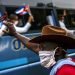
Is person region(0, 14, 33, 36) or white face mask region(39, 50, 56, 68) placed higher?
white face mask region(39, 50, 56, 68)

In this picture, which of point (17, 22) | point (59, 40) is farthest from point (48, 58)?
point (17, 22)

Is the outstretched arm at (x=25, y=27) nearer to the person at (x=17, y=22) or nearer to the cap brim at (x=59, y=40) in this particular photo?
the person at (x=17, y=22)

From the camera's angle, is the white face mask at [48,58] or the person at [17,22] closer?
the white face mask at [48,58]

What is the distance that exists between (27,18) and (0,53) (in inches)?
43.5

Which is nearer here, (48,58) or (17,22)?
(48,58)

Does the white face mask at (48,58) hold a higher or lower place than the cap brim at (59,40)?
lower

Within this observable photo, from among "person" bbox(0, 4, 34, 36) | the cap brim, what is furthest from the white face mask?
"person" bbox(0, 4, 34, 36)

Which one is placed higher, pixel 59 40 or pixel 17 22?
pixel 59 40

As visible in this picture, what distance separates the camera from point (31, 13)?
5.72 metres

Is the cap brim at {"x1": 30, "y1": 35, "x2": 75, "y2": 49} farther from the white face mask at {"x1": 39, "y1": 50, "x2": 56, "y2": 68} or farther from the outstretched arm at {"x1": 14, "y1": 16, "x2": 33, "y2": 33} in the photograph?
the outstretched arm at {"x1": 14, "y1": 16, "x2": 33, "y2": 33}

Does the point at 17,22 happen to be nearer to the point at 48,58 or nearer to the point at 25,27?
the point at 25,27

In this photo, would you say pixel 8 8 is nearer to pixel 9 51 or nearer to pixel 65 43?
pixel 9 51

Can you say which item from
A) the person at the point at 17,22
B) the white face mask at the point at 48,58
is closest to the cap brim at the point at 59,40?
the white face mask at the point at 48,58

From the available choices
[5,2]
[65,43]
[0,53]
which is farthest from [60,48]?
[5,2]
